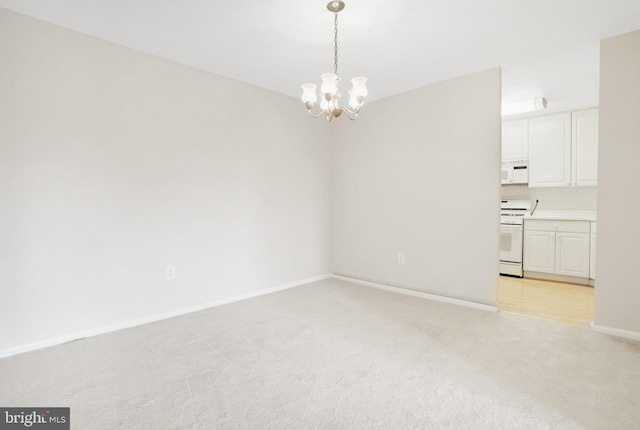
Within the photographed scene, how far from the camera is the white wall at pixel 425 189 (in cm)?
322

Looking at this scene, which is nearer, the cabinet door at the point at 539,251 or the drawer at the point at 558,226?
the drawer at the point at 558,226

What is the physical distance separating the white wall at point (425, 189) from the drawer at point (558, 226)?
1827 mm

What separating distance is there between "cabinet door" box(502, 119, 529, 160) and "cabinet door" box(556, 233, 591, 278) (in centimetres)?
128

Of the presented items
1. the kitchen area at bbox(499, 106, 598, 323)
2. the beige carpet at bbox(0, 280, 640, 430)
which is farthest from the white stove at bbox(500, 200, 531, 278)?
the beige carpet at bbox(0, 280, 640, 430)

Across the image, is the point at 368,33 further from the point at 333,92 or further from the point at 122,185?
the point at 122,185

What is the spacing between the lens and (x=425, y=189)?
143 inches

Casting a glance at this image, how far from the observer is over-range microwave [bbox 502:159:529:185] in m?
4.70

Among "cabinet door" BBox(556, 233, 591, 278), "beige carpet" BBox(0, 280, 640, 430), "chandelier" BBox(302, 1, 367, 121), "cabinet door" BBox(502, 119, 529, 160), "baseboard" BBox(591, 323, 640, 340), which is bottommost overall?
"beige carpet" BBox(0, 280, 640, 430)

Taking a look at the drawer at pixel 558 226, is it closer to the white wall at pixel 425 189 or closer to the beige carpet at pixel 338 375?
the white wall at pixel 425 189

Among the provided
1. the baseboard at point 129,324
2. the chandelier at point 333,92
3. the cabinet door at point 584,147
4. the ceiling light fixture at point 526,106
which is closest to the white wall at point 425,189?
the ceiling light fixture at point 526,106

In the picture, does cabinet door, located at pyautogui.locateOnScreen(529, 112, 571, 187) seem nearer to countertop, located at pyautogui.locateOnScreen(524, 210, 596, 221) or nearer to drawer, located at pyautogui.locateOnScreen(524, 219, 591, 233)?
countertop, located at pyautogui.locateOnScreen(524, 210, 596, 221)

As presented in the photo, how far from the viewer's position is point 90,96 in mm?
2533

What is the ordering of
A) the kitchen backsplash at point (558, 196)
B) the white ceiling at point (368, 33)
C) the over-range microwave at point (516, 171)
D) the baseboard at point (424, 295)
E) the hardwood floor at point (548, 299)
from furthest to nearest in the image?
the over-range microwave at point (516, 171), the kitchen backsplash at point (558, 196), the baseboard at point (424, 295), the hardwood floor at point (548, 299), the white ceiling at point (368, 33)

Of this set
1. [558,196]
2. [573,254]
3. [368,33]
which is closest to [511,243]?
[573,254]
